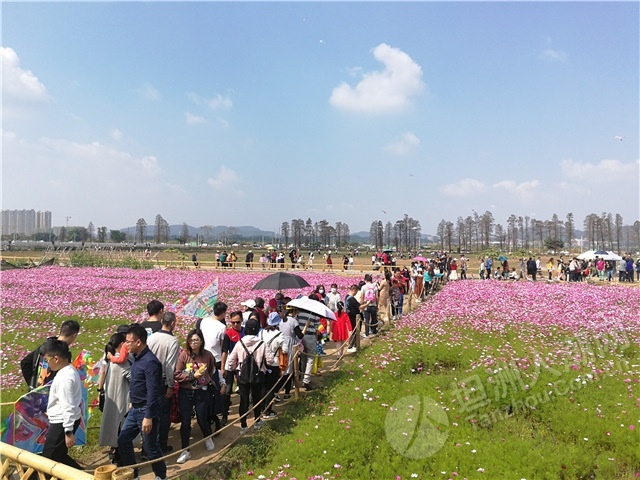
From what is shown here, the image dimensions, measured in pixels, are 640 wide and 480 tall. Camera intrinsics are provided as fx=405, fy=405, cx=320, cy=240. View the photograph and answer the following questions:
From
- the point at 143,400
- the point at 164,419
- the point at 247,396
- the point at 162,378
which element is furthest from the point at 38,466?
the point at 247,396

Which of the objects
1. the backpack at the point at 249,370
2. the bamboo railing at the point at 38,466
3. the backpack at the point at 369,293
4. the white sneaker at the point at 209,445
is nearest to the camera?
the bamboo railing at the point at 38,466

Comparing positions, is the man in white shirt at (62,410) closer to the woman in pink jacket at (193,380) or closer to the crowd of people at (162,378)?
the crowd of people at (162,378)

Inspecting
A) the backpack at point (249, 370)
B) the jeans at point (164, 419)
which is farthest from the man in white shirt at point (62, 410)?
the backpack at point (249, 370)

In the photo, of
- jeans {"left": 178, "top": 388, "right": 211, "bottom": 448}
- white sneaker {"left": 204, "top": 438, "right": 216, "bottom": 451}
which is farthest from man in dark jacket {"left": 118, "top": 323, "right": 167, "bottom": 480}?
white sneaker {"left": 204, "top": 438, "right": 216, "bottom": 451}

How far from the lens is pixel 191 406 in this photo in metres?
6.16

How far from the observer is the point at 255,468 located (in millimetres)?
6062

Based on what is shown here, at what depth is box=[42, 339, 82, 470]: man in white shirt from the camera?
4.66 metres

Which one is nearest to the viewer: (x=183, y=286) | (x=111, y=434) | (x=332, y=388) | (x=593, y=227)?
(x=111, y=434)

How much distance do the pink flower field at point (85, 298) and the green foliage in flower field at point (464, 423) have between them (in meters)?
6.72

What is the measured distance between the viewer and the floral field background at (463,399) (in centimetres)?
621

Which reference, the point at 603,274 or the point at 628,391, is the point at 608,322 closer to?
the point at 628,391

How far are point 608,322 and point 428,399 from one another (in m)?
8.92

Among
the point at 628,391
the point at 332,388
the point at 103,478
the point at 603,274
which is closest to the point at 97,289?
the point at 332,388

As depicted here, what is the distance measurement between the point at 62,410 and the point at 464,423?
21.4 feet
